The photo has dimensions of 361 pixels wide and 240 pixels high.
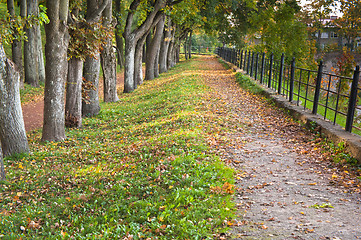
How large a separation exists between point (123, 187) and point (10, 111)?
3.70m

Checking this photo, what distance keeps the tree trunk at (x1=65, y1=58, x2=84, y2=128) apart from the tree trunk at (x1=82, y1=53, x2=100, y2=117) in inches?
41.4

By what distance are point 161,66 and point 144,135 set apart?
19612mm

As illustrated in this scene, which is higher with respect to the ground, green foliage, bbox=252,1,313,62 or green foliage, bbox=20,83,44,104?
green foliage, bbox=252,1,313,62

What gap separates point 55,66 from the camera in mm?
9016

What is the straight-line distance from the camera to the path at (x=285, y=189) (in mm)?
4129

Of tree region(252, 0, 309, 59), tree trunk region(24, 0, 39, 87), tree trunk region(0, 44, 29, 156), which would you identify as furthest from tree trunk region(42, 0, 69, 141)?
tree region(252, 0, 309, 59)

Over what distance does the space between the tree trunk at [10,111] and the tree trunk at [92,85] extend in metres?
4.29

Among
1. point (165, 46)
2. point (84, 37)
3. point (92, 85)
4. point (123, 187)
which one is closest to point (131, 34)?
point (92, 85)

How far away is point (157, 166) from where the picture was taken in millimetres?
6234

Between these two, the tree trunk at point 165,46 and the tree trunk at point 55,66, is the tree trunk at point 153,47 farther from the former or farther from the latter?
the tree trunk at point 55,66

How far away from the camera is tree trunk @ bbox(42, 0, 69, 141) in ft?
28.9

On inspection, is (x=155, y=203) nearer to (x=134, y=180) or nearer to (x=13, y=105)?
(x=134, y=180)

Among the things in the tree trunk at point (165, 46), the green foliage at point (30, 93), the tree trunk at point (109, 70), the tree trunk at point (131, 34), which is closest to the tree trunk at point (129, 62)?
the tree trunk at point (131, 34)

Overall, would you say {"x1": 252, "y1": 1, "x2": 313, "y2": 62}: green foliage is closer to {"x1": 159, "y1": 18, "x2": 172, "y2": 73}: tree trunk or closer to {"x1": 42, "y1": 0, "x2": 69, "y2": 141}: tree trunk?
{"x1": 159, "y1": 18, "x2": 172, "y2": 73}: tree trunk
